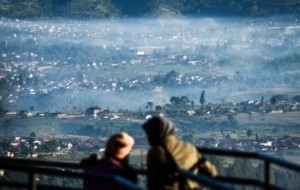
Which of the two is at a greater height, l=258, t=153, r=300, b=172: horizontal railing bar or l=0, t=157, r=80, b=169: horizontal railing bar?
l=258, t=153, r=300, b=172: horizontal railing bar

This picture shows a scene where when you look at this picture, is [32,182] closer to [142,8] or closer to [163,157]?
[163,157]

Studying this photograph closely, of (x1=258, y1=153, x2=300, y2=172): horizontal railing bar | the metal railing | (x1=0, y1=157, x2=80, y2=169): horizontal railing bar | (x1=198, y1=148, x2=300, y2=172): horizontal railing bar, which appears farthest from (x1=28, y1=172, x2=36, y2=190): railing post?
(x1=258, y1=153, x2=300, y2=172): horizontal railing bar

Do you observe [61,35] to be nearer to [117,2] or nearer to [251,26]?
[117,2]

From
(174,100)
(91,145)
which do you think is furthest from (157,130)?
(174,100)


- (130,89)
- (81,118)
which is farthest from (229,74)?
(81,118)

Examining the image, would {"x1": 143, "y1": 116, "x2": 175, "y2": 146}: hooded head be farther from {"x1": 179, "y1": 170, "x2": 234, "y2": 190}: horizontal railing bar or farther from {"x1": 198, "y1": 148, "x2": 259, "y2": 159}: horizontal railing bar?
{"x1": 198, "y1": 148, "x2": 259, "y2": 159}: horizontal railing bar

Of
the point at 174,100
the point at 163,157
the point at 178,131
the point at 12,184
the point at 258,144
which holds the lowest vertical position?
the point at 174,100
